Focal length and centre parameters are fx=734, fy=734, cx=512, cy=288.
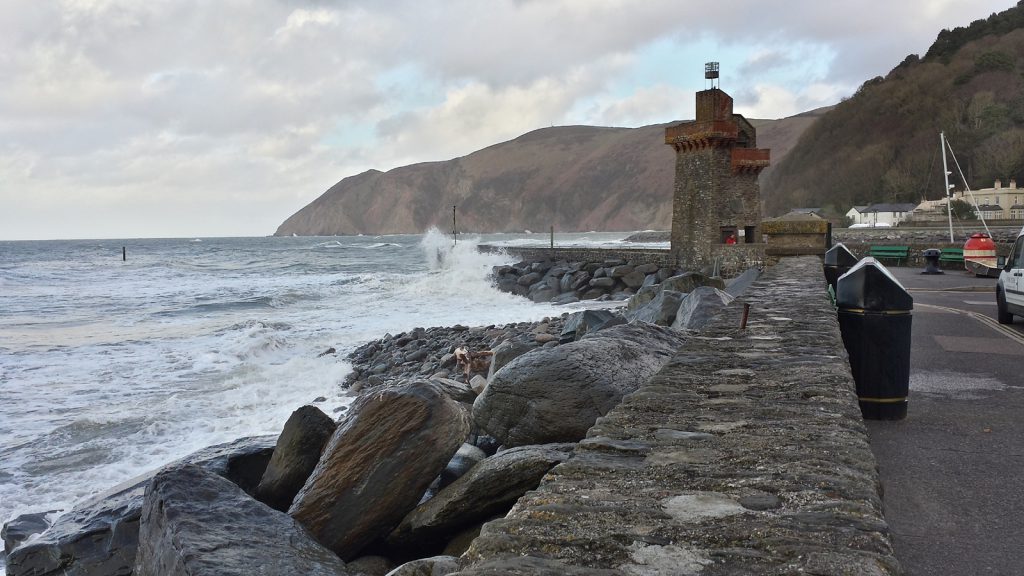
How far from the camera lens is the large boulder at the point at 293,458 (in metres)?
5.32

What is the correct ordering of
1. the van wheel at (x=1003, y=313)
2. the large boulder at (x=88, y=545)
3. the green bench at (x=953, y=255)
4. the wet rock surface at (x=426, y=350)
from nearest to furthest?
the large boulder at (x=88, y=545) < the van wheel at (x=1003, y=313) < the wet rock surface at (x=426, y=350) < the green bench at (x=953, y=255)

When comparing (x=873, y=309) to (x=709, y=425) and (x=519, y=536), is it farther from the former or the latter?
(x=519, y=536)

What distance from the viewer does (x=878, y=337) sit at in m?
5.77

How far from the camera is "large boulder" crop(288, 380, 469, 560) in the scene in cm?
459

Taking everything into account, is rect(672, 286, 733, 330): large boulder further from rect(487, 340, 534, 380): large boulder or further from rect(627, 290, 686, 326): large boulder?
rect(487, 340, 534, 380): large boulder

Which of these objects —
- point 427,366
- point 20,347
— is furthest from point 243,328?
point 427,366

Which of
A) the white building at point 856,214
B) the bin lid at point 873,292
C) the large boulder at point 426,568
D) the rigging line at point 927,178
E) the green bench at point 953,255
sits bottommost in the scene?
the large boulder at point 426,568

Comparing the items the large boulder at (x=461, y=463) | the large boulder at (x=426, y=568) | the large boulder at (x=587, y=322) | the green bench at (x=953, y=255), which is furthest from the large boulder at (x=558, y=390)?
the green bench at (x=953, y=255)

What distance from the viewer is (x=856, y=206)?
81750 mm

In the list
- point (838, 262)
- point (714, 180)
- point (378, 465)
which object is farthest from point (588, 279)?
point (378, 465)

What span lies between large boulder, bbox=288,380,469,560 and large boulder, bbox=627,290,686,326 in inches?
314

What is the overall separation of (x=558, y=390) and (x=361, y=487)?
152 cm

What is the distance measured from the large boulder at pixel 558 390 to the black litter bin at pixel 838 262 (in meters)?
5.34

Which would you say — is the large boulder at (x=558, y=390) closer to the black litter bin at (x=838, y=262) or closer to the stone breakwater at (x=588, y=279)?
the black litter bin at (x=838, y=262)
